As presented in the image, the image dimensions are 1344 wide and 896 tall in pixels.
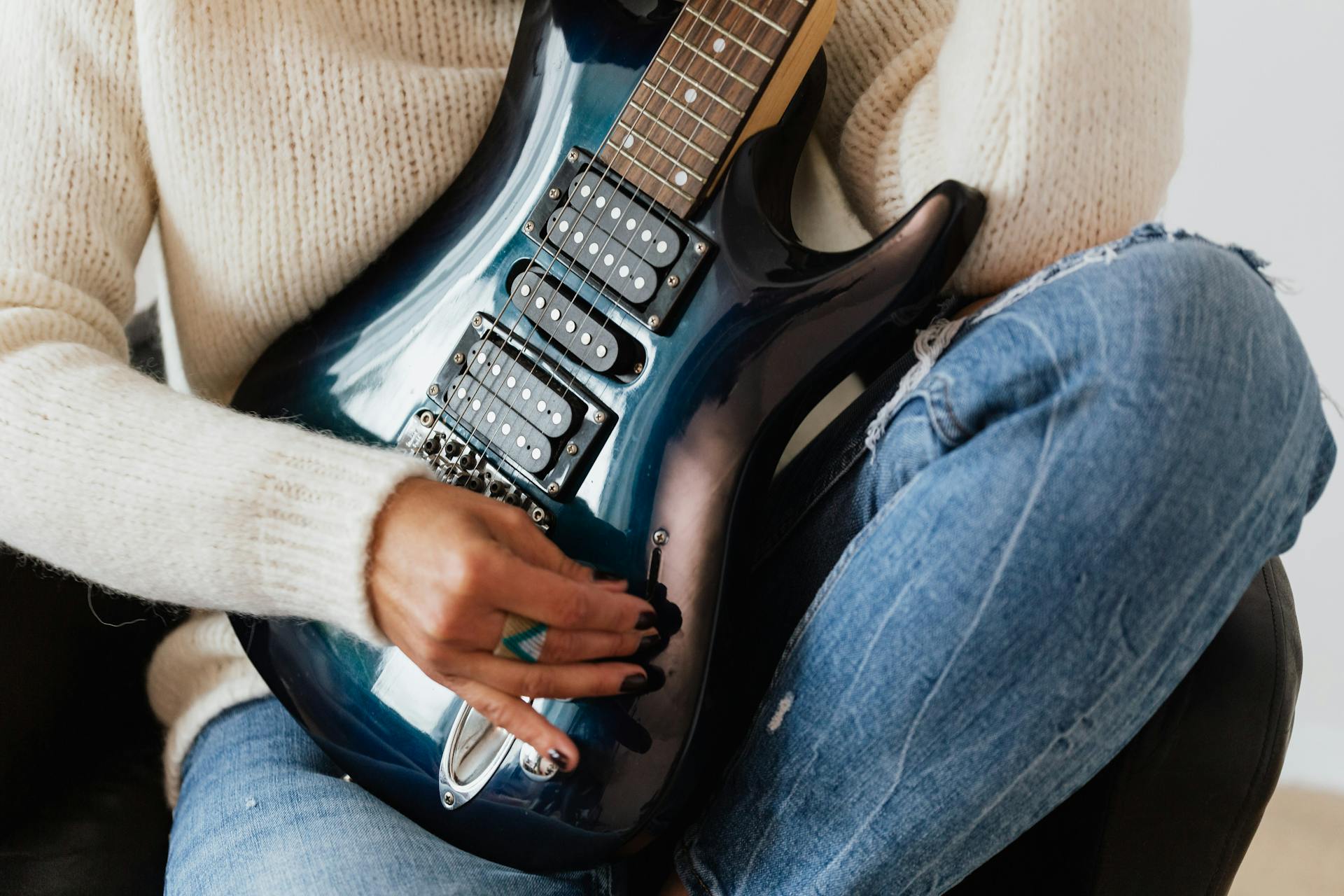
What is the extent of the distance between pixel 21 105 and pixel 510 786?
0.61 meters

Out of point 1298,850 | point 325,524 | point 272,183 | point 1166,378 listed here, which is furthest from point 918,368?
point 1298,850

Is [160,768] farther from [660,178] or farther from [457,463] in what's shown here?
[660,178]

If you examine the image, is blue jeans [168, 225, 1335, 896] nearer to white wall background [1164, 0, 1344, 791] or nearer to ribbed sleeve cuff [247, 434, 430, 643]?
ribbed sleeve cuff [247, 434, 430, 643]

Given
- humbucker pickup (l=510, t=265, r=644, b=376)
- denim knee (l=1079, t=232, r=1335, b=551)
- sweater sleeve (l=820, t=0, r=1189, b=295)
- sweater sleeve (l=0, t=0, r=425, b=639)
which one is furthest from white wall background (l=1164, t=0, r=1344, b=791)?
sweater sleeve (l=0, t=0, r=425, b=639)

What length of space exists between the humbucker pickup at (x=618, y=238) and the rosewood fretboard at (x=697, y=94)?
13 mm

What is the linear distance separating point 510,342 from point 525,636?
214 millimetres

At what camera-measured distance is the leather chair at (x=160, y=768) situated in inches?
22.4

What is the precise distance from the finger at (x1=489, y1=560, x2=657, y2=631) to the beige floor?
1.09 metres

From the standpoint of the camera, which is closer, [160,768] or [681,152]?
[681,152]

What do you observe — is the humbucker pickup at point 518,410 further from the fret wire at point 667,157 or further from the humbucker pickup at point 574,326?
the fret wire at point 667,157

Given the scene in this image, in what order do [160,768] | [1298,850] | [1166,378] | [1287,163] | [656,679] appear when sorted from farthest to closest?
[1298,850]
[1287,163]
[160,768]
[656,679]
[1166,378]

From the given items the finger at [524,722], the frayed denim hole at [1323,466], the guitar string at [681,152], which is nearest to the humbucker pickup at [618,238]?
the guitar string at [681,152]

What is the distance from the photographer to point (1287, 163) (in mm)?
1145

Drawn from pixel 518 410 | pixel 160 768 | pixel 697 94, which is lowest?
pixel 160 768
